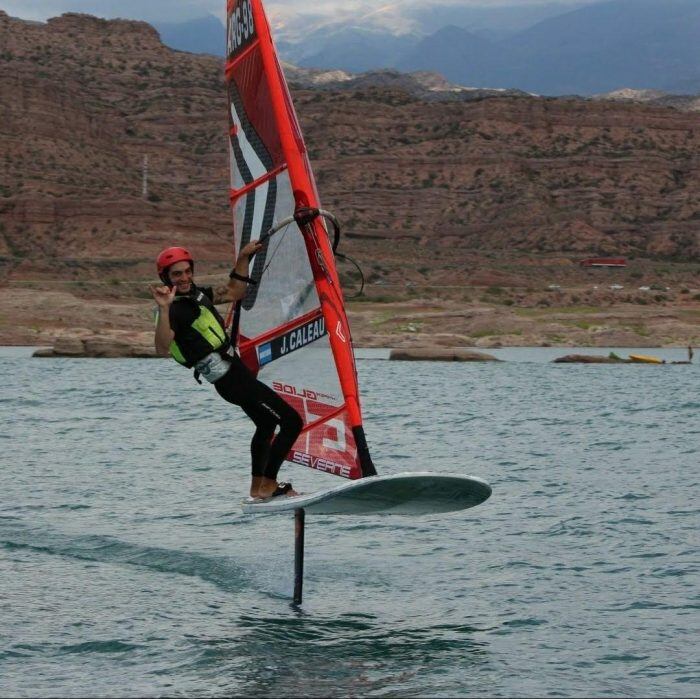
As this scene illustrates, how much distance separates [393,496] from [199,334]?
189cm

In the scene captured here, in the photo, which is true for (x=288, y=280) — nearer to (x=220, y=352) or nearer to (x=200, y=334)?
(x=220, y=352)

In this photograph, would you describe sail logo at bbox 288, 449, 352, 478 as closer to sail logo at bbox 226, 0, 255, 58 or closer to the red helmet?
the red helmet

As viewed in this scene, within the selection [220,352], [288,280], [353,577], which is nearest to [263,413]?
[220,352]

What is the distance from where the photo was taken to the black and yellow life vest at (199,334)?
9.77 m

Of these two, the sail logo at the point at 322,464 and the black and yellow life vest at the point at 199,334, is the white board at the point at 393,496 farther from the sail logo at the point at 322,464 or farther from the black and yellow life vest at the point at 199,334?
the black and yellow life vest at the point at 199,334

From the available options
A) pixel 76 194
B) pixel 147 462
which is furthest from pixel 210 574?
pixel 76 194

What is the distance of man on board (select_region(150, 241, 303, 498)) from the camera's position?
9.64m

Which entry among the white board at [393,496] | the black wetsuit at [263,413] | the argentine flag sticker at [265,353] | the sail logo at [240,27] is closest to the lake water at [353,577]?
the white board at [393,496]

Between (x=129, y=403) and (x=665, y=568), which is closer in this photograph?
(x=665, y=568)

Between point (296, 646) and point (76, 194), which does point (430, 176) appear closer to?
point (76, 194)

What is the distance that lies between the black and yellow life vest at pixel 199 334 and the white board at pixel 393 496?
1.31 m

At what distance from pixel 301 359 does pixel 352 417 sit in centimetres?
78

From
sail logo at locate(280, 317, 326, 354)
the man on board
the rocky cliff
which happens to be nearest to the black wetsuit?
the man on board

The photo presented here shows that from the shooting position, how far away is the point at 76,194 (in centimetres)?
10019
